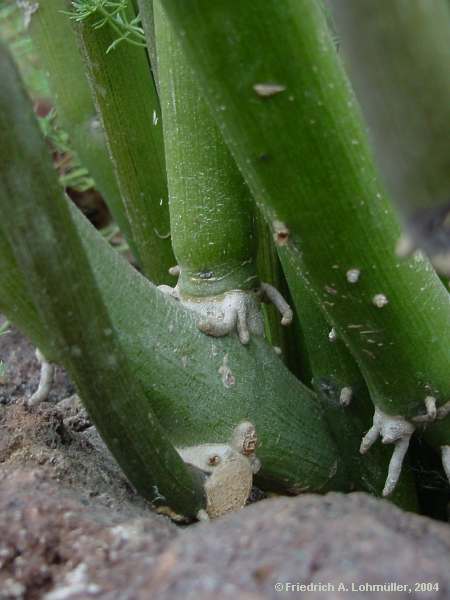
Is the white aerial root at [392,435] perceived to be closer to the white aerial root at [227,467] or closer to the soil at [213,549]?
the white aerial root at [227,467]

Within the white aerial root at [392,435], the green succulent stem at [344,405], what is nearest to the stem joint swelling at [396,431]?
the white aerial root at [392,435]

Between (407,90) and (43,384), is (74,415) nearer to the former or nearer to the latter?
(43,384)

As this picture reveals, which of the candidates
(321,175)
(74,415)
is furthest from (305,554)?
(74,415)

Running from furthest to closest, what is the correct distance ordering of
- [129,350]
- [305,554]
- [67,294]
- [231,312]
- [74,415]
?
1. [74,415]
2. [231,312]
3. [129,350]
4. [67,294]
5. [305,554]

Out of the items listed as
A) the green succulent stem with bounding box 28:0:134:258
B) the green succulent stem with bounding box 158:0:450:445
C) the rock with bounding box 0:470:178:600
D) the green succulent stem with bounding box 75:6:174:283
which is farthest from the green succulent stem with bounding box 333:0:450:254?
the green succulent stem with bounding box 28:0:134:258

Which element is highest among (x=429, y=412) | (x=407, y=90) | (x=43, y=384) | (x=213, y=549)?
(x=407, y=90)
